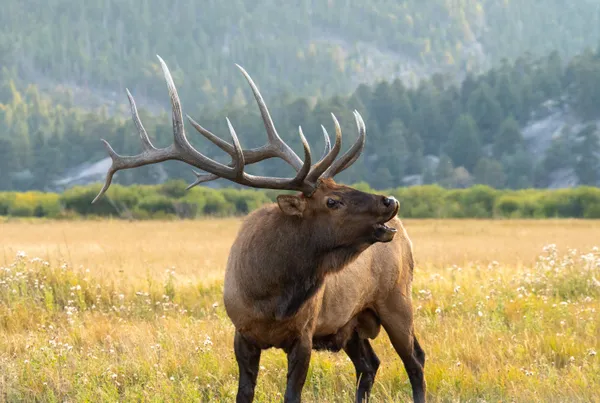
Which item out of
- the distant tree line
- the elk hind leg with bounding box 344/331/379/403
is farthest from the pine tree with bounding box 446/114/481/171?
the elk hind leg with bounding box 344/331/379/403

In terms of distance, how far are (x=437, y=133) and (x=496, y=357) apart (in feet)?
390

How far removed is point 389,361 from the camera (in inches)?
361

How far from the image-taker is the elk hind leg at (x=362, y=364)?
27.3 feet

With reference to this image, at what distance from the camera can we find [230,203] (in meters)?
60.3

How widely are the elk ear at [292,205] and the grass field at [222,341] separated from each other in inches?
73.7

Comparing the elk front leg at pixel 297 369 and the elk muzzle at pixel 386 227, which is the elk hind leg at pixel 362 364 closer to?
the elk front leg at pixel 297 369

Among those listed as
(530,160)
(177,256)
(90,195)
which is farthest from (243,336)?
(530,160)

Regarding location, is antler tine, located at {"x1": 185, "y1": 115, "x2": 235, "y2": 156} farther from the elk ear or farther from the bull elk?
the elk ear

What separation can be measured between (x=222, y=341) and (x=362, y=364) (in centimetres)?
186

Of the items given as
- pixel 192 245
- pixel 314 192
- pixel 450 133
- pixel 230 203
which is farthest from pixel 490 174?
pixel 314 192

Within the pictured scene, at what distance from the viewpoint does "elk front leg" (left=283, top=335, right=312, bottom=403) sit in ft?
22.5

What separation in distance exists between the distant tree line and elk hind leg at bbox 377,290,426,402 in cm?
4292

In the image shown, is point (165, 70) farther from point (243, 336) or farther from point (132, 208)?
point (132, 208)

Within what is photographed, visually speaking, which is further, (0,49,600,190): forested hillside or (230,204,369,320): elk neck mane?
(0,49,600,190): forested hillside
